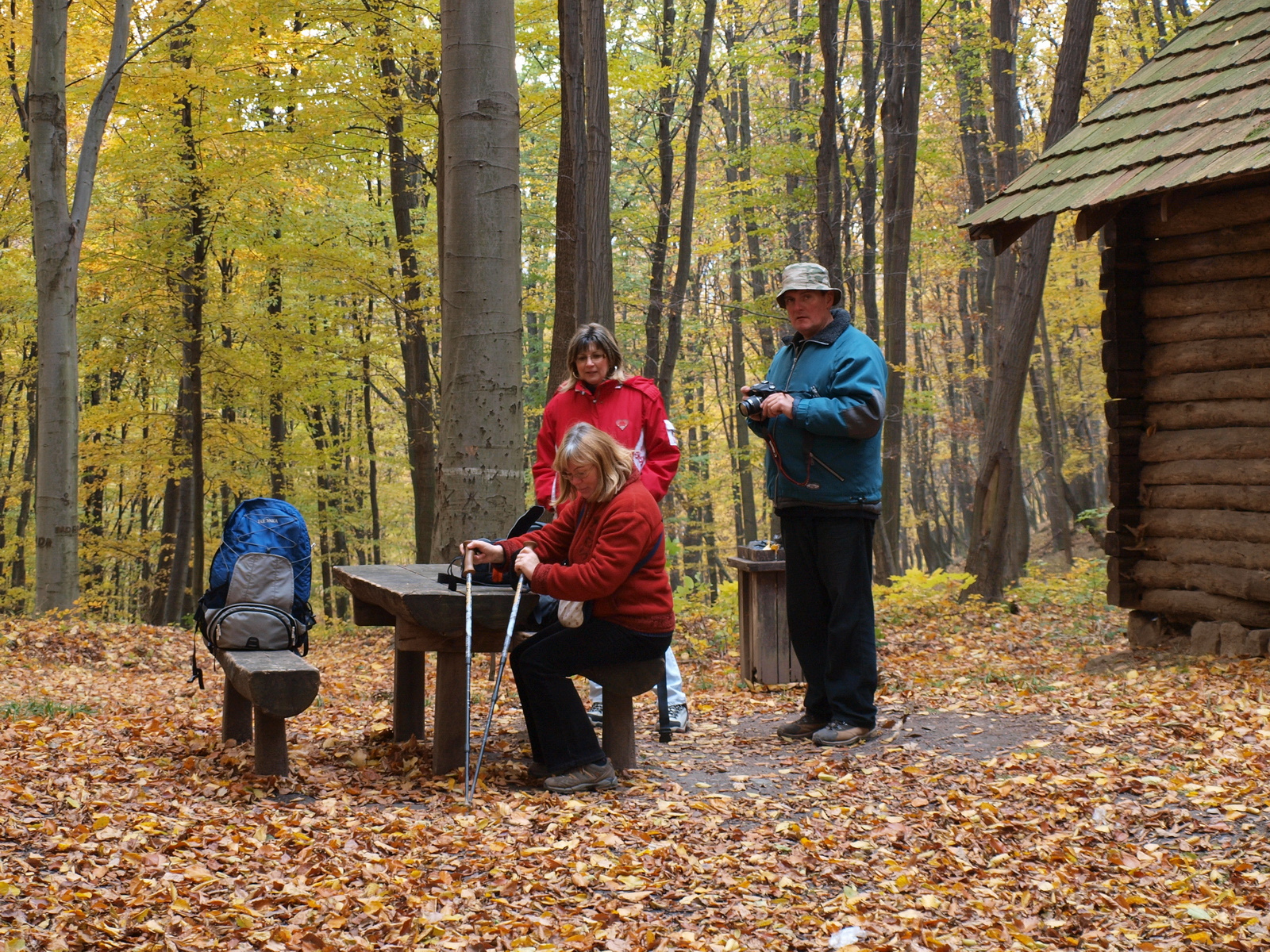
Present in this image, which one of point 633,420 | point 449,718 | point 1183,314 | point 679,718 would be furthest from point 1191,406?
point 449,718

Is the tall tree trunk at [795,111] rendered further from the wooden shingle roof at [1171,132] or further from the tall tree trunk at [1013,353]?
the wooden shingle roof at [1171,132]

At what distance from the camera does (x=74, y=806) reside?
389 cm

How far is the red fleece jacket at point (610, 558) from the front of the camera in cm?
438

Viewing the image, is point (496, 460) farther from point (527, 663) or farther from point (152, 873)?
point (152, 873)

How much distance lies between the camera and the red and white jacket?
16.8 ft

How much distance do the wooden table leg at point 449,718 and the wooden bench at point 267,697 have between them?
0.62 m

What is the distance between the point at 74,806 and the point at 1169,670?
21.6 ft

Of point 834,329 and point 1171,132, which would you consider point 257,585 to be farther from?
point 1171,132

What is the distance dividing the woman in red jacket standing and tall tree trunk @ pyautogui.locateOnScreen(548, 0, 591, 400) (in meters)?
3.28

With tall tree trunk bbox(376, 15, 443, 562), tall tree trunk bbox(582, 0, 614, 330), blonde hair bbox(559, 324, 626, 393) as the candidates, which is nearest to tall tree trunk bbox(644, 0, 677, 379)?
tall tree trunk bbox(376, 15, 443, 562)

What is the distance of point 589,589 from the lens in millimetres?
4379

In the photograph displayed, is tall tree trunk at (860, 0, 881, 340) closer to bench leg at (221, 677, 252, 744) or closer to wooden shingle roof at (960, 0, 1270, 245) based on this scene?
wooden shingle roof at (960, 0, 1270, 245)

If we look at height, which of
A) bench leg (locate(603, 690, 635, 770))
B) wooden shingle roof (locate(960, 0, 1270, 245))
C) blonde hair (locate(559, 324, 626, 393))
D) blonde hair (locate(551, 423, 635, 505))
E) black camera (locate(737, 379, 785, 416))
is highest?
wooden shingle roof (locate(960, 0, 1270, 245))

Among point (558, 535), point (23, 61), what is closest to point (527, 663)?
point (558, 535)
